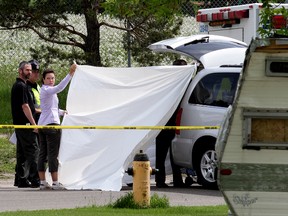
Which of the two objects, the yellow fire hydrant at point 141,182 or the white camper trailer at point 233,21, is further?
the white camper trailer at point 233,21

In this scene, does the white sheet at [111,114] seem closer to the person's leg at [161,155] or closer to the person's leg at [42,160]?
the person's leg at [42,160]

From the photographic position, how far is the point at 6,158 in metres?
19.3

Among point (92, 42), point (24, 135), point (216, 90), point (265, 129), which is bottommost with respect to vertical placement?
point (24, 135)

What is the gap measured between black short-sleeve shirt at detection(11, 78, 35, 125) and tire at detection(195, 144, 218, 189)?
281 cm

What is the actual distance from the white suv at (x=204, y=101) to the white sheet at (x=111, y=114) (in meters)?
0.26

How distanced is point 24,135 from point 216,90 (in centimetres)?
308

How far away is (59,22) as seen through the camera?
73.7 feet

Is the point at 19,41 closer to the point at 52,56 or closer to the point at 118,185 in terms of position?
the point at 52,56

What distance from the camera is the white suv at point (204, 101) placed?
1575 cm

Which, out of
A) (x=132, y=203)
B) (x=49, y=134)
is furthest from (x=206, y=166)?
(x=132, y=203)

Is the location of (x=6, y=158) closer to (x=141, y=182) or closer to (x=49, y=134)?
(x=49, y=134)

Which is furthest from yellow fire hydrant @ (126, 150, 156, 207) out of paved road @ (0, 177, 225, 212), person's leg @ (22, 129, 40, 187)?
person's leg @ (22, 129, 40, 187)

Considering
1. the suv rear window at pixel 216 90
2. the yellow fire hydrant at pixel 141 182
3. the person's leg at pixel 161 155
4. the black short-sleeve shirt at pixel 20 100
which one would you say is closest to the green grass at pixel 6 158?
the black short-sleeve shirt at pixel 20 100

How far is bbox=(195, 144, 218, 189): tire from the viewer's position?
51.5ft
